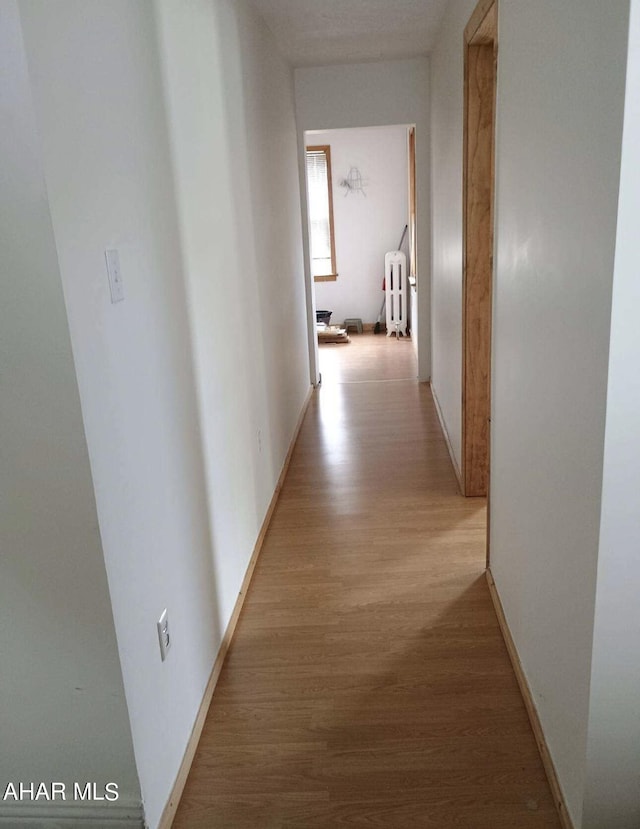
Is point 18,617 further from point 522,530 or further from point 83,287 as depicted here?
point 522,530

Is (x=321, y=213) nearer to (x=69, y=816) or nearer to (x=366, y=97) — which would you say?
(x=366, y=97)

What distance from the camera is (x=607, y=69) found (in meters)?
1.11

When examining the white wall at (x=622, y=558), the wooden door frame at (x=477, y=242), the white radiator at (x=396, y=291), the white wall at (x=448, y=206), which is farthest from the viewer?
the white radiator at (x=396, y=291)

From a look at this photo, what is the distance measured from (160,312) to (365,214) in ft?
23.0

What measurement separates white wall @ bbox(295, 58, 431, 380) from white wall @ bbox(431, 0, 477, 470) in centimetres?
28

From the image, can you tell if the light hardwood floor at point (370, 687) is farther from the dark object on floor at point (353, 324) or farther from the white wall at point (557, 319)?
the dark object on floor at point (353, 324)

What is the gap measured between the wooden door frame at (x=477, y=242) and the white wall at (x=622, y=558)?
142 cm

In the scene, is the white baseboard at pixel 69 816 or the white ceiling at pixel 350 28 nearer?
the white baseboard at pixel 69 816

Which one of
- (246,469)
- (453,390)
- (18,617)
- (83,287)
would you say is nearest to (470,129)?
(453,390)

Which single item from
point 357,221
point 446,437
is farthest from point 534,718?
point 357,221

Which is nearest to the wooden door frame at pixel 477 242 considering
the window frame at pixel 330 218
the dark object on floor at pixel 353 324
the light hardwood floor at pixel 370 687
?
the light hardwood floor at pixel 370 687

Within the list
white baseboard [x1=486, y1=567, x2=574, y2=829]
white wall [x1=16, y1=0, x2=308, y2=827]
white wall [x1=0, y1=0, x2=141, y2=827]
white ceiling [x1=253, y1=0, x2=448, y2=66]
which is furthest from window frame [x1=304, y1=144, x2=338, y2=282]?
white wall [x1=0, y1=0, x2=141, y2=827]

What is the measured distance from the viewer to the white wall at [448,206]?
3289 millimetres

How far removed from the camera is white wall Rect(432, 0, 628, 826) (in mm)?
1192
